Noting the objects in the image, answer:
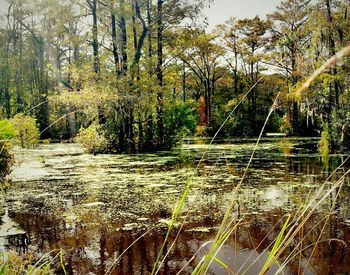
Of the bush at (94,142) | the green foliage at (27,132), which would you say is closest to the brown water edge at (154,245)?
the bush at (94,142)

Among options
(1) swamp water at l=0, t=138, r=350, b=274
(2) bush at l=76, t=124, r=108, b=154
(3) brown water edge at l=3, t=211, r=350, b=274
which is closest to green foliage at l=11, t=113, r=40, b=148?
(2) bush at l=76, t=124, r=108, b=154

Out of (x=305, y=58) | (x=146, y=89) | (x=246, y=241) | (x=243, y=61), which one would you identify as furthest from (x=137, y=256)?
(x=243, y=61)

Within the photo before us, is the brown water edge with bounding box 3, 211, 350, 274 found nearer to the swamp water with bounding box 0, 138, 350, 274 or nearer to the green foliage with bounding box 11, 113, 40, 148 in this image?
the swamp water with bounding box 0, 138, 350, 274

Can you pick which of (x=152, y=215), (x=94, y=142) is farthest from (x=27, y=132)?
(x=152, y=215)

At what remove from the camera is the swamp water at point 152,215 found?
3545 millimetres

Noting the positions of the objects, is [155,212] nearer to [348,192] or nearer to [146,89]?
[348,192]

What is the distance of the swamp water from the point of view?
3545mm

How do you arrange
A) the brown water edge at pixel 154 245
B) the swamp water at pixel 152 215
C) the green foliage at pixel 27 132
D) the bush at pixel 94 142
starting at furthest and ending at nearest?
the green foliage at pixel 27 132 → the bush at pixel 94 142 → the swamp water at pixel 152 215 → the brown water edge at pixel 154 245

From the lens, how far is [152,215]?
5148mm

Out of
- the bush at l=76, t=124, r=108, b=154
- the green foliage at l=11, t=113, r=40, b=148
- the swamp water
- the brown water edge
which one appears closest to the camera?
the brown water edge

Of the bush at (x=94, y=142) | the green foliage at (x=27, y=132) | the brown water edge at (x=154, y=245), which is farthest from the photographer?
the green foliage at (x=27, y=132)

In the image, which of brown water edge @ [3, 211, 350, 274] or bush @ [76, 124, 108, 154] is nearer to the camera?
brown water edge @ [3, 211, 350, 274]

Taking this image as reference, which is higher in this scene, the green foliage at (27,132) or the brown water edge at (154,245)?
the green foliage at (27,132)

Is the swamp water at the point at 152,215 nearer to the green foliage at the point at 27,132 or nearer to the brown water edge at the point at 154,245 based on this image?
the brown water edge at the point at 154,245
